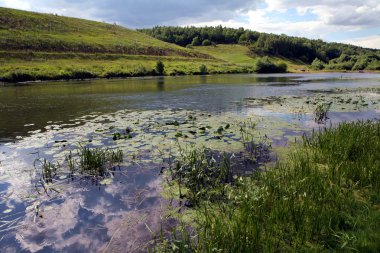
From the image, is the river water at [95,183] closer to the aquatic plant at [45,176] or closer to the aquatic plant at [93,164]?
the aquatic plant at [45,176]

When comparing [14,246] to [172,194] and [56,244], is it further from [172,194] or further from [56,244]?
[172,194]

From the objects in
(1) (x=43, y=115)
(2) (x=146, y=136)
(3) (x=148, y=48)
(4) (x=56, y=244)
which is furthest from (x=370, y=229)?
(3) (x=148, y=48)

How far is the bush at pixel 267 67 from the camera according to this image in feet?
442

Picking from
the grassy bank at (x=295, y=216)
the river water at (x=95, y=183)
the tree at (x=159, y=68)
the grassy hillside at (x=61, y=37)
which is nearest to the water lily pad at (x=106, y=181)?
the river water at (x=95, y=183)

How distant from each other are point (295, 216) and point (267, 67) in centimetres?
13449

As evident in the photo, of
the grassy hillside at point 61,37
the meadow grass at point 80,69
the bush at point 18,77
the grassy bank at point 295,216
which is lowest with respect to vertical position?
the grassy bank at point 295,216

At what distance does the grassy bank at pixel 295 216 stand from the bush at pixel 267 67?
127870mm

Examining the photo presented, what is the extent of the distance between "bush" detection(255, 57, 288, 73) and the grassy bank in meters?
128

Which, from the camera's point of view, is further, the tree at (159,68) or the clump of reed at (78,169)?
the tree at (159,68)

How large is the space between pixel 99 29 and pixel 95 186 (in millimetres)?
156546

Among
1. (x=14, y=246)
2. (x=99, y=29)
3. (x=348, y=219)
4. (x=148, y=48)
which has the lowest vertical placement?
(x=14, y=246)

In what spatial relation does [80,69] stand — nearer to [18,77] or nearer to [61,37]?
[18,77]

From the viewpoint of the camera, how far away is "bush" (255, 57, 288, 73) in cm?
13462

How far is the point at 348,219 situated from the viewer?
8102 mm
